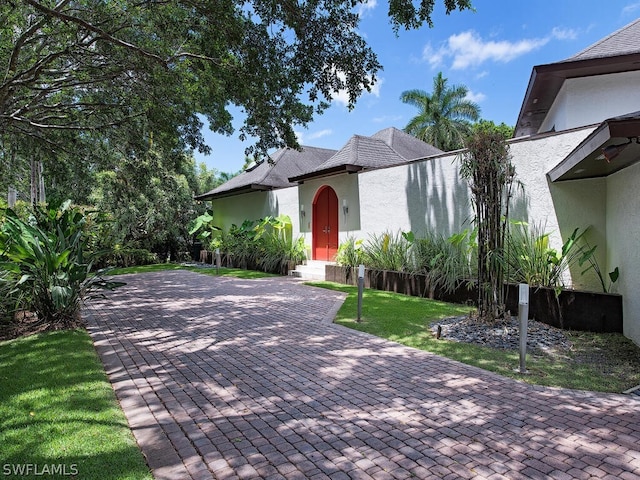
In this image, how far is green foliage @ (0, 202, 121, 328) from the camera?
655cm

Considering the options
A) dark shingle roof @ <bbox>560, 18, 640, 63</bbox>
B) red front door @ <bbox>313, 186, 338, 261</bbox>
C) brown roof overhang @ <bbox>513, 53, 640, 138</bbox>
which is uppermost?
dark shingle roof @ <bbox>560, 18, 640, 63</bbox>

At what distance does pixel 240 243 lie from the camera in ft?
61.1

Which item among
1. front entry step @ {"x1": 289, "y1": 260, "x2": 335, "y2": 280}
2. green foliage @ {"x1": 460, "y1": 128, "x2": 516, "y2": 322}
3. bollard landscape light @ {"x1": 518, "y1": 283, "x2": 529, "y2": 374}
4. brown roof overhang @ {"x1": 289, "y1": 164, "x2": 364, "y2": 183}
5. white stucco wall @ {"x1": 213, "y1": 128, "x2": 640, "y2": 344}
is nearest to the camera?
bollard landscape light @ {"x1": 518, "y1": 283, "x2": 529, "y2": 374}

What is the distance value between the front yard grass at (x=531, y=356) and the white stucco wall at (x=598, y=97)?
5842mm

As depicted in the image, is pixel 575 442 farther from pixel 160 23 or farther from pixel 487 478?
pixel 160 23

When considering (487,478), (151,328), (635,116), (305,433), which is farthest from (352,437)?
(151,328)

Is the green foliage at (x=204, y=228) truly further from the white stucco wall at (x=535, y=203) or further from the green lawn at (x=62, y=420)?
the green lawn at (x=62, y=420)

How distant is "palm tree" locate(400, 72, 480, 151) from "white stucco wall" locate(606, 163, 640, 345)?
30.0 meters

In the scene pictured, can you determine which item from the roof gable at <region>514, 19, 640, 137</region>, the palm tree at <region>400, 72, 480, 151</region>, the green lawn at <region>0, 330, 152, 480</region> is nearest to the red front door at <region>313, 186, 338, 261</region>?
the roof gable at <region>514, 19, 640, 137</region>

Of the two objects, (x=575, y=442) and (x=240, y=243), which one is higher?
(x=240, y=243)

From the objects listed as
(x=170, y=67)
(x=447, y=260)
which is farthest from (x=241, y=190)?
(x=447, y=260)

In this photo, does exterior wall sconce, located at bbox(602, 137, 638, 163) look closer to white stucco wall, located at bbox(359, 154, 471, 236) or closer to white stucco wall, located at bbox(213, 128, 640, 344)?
white stucco wall, located at bbox(213, 128, 640, 344)

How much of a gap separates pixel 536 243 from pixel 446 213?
2916 millimetres

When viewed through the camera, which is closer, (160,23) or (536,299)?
(536,299)
